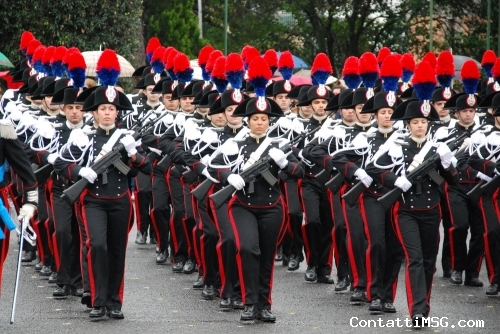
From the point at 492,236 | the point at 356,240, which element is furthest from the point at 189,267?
the point at 492,236

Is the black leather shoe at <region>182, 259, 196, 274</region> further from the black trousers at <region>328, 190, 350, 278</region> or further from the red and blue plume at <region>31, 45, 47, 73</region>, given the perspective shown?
the red and blue plume at <region>31, 45, 47, 73</region>

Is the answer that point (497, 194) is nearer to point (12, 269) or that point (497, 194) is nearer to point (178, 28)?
point (12, 269)

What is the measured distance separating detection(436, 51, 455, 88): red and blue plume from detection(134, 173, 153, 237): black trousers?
13.1ft

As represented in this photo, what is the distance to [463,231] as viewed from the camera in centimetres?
1349

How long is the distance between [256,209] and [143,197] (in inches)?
217

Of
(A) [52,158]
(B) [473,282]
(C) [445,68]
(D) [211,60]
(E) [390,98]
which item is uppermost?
(D) [211,60]

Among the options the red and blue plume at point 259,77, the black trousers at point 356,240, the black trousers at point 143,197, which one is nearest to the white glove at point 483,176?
the black trousers at point 356,240

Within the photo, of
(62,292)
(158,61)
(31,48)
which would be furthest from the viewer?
(31,48)

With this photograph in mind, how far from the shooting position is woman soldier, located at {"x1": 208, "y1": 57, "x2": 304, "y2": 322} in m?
10.9

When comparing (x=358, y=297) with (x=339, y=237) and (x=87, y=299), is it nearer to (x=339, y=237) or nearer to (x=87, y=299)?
(x=339, y=237)

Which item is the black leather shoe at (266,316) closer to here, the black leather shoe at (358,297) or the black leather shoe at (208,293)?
the black leather shoe at (358,297)

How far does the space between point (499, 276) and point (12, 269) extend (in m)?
5.23

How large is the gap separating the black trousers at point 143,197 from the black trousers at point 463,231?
4227 millimetres

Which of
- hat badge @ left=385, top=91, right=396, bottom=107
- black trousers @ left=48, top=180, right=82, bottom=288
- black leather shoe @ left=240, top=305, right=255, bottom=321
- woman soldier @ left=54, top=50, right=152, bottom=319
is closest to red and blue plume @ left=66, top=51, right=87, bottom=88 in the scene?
black trousers @ left=48, top=180, right=82, bottom=288
